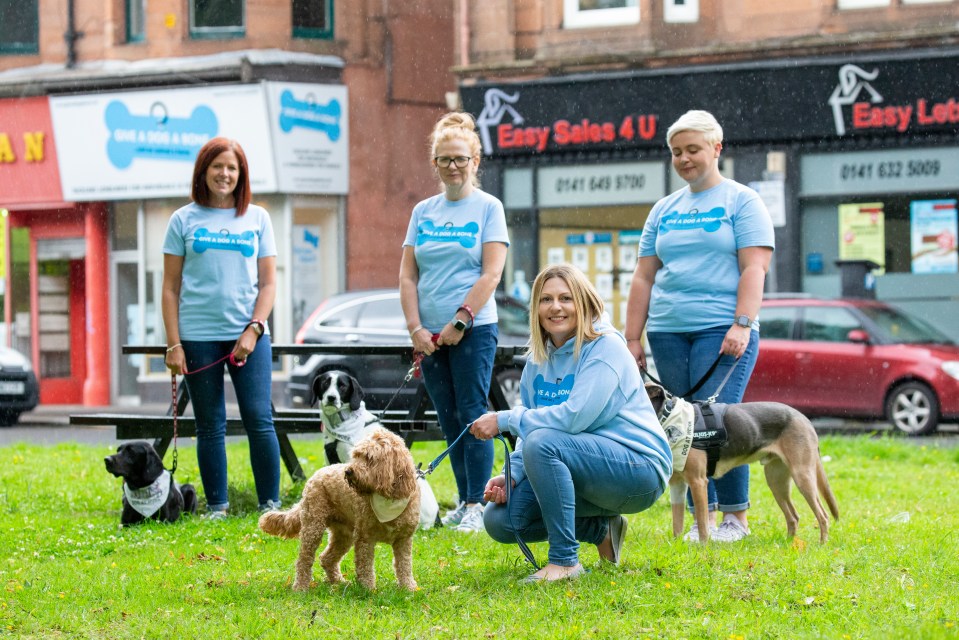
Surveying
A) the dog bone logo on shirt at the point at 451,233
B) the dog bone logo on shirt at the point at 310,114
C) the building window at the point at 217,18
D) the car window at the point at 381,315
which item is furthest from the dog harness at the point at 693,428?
the building window at the point at 217,18

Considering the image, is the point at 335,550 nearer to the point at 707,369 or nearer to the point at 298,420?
the point at 707,369

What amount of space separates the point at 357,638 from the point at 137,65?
18496 millimetres

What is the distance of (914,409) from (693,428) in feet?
28.4

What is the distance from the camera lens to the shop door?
2188 cm

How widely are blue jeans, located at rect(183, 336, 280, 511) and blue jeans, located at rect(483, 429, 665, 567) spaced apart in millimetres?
2220

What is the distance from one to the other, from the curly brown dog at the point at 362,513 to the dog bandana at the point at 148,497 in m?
1.97

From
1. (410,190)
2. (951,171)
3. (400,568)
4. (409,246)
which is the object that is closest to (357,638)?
(400,568)

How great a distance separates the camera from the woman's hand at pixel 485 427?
472 cm

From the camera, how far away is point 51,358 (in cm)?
2198

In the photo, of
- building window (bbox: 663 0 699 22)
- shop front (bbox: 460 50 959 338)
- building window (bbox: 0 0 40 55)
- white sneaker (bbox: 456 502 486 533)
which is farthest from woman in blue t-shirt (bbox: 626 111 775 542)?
building window (bbox: 0 0 40 55)

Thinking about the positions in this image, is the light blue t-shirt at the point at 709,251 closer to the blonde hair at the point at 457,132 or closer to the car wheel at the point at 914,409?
the blonde hair at the point at 457,132

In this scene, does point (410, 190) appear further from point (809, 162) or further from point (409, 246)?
point (409, 246)

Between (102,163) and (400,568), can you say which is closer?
(400,568)

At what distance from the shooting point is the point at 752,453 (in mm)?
5734
